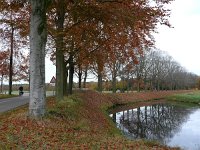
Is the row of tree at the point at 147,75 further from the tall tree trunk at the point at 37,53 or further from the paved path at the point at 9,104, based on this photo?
the tall tree trunk at the point at 37,53

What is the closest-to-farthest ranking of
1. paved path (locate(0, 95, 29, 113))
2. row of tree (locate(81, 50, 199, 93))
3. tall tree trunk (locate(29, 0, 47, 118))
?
tall tree trunk (locate(29, 0, 47, 118)) < paved path (locate(0, 95, 29, 113)) < row of tree (locate(81, 50, 199, 93))

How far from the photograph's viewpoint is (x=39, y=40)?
15.4 m

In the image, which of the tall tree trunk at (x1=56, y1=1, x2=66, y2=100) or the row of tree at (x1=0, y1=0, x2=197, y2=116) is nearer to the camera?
the row of tree at (x1=0, y1=0, x2=197, y2=116)

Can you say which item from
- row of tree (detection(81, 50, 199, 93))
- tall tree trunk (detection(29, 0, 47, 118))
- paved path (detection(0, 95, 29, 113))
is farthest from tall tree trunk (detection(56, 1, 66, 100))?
row of tree (detection(81, 50, 199, 93))

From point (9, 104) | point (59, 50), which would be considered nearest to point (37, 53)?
point (59, 50)

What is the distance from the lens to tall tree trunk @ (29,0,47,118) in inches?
604

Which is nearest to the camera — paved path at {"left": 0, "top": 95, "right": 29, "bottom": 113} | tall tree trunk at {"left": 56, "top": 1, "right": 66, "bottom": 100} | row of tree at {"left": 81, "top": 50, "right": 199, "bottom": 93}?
tall tree trunk at {"left": 56, "top": 1, "right": 66, "bottom": 100}

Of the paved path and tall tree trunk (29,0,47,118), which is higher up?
tall tree trunk (29,0,47,118)

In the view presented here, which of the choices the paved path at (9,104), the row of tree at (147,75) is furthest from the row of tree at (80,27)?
the row of tree at (147,75)

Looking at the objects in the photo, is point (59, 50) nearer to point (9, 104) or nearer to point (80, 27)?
point (80, 27)

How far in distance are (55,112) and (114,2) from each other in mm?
6682

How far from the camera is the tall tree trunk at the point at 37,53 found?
15.3 meters

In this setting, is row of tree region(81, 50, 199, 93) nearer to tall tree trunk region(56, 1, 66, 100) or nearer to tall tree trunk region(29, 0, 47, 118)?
tall tree trunk region(56, 1, 66, 100)

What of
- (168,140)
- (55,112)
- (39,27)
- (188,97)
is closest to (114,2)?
(39,27)
